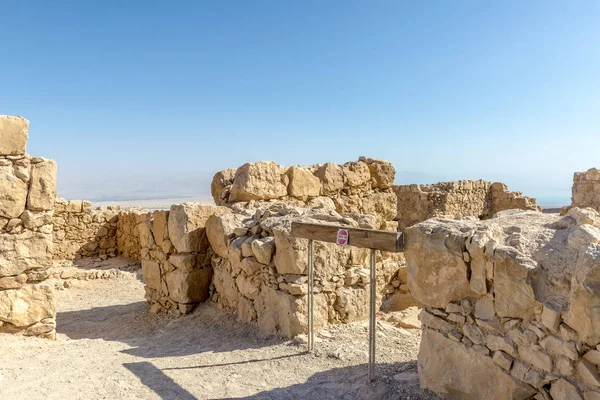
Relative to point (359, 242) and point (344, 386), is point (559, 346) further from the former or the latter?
point (344, 386)

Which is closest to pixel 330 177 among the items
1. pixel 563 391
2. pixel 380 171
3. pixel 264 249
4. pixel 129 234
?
pixel 380 171

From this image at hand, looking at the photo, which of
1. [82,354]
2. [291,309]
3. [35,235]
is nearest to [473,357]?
[291,309]

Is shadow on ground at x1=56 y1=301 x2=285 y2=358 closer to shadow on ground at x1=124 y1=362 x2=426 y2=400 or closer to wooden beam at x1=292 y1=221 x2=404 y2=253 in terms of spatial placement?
shadow on ground at x1=124 y1=362 x2=426 y2=400

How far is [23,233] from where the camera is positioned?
18.3 ft

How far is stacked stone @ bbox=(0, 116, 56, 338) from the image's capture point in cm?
544

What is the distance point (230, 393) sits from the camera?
429cm

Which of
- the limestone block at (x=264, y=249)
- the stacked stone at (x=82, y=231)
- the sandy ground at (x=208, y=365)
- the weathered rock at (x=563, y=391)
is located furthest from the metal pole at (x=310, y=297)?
the stacked stone at (x=82, y=231)

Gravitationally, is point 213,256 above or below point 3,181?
below

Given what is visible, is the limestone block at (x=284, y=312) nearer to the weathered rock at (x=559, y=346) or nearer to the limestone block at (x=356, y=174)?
the weathered rock at (x=559, y=346)

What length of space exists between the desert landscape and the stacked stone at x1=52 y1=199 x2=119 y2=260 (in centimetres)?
309

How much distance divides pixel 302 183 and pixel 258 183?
97 cm

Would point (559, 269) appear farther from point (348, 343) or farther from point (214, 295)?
point (214, 295)

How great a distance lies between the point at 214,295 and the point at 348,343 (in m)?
2.86

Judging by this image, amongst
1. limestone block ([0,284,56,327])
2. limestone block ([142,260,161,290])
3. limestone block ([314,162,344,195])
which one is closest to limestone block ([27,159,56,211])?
limestone block ([0,284,56,327])
